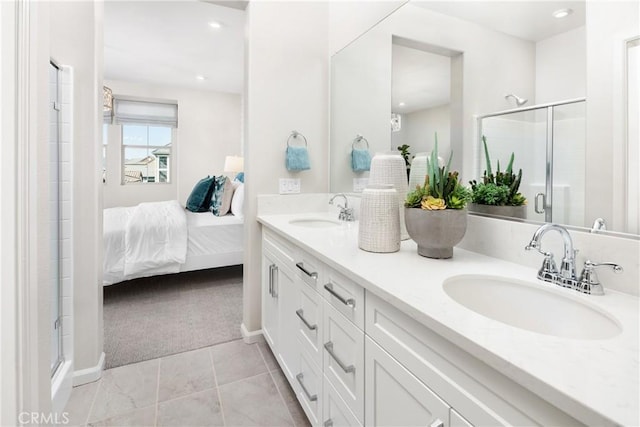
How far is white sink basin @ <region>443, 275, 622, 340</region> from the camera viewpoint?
2.34 ft

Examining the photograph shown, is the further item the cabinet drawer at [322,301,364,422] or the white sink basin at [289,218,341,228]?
the white sink basin at [289,218,341,228]

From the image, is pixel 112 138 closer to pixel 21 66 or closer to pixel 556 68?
pixel 21 66

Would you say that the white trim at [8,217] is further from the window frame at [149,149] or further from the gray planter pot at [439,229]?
the window frame at [149,149]

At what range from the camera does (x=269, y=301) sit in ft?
6.17

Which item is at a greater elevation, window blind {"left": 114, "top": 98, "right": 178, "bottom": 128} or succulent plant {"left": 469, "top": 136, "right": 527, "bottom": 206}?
window blind {"left": 114, "top": 98, "right": 178, "bottom": 128}

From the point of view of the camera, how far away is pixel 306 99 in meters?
2.17

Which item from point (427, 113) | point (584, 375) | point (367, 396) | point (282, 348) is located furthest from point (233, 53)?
point (584, 375)

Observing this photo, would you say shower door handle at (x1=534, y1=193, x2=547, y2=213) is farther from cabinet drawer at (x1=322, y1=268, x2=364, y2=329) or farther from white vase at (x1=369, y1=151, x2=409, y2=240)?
cabinet drawer at (x1=322, y1=268, x2=364, y2=329)

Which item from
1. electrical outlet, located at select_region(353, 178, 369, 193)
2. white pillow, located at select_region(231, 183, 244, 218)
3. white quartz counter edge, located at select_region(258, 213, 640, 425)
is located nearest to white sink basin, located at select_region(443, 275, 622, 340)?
white quartz counter edge, located at select_region(258, 213, 640, 425)

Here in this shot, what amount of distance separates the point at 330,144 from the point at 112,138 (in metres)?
4.37

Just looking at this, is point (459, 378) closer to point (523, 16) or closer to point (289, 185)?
point (523, 16)

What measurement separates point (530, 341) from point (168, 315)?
2.57 m

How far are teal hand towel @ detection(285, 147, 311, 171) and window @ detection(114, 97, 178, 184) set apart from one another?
4059mm

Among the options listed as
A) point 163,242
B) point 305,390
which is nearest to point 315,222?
point 305,390
